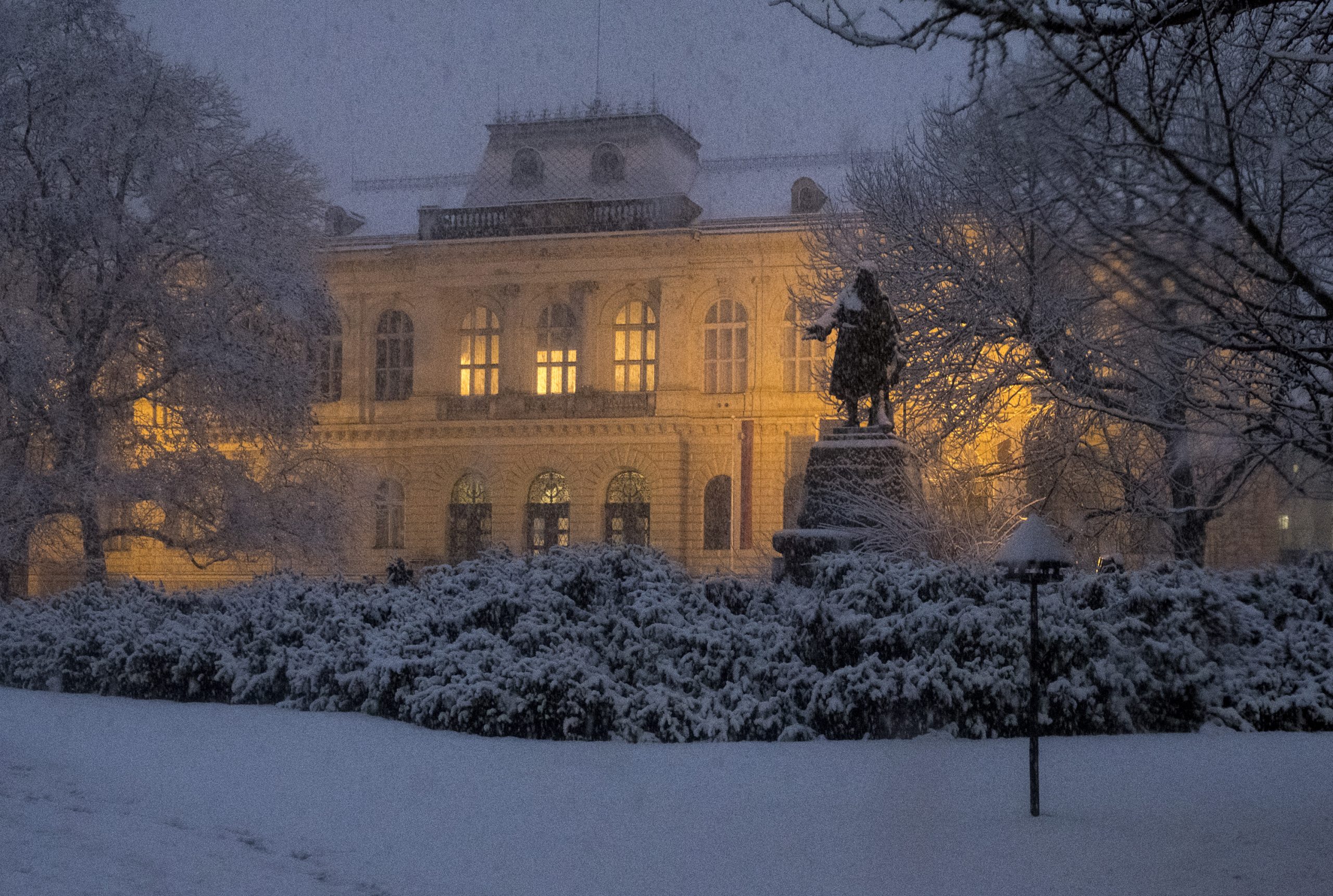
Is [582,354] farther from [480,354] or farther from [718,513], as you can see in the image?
[718,513]

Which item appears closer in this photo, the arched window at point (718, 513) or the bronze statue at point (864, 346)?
the bronze statue at point (864, 346)

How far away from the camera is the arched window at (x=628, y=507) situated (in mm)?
43125

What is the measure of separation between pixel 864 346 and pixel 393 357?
33.1 metres

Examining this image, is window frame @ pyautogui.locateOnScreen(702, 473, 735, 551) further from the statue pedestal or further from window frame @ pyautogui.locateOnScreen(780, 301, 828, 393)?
the statue pedestal

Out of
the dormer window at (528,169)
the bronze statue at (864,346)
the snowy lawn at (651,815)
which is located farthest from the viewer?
the dormer window at (528,169)

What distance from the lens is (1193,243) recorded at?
4.72 metres

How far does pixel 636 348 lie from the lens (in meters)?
44.3

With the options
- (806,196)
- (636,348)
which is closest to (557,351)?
(636,348)

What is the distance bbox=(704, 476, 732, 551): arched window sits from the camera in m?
42.3

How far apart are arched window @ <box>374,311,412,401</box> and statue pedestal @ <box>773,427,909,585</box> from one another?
32.7 metres

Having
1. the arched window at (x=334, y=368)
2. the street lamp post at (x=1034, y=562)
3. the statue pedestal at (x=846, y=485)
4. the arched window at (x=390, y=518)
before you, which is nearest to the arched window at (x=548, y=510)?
the arched window at (x=390, y=518)

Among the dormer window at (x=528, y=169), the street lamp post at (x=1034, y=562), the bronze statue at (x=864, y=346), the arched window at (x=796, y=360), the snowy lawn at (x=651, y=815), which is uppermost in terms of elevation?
the dormer window at (x=528, y=169)

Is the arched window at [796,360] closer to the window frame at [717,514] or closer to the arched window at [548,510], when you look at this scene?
the window frame at [717,514]

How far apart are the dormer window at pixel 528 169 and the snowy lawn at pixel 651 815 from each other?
123ft
